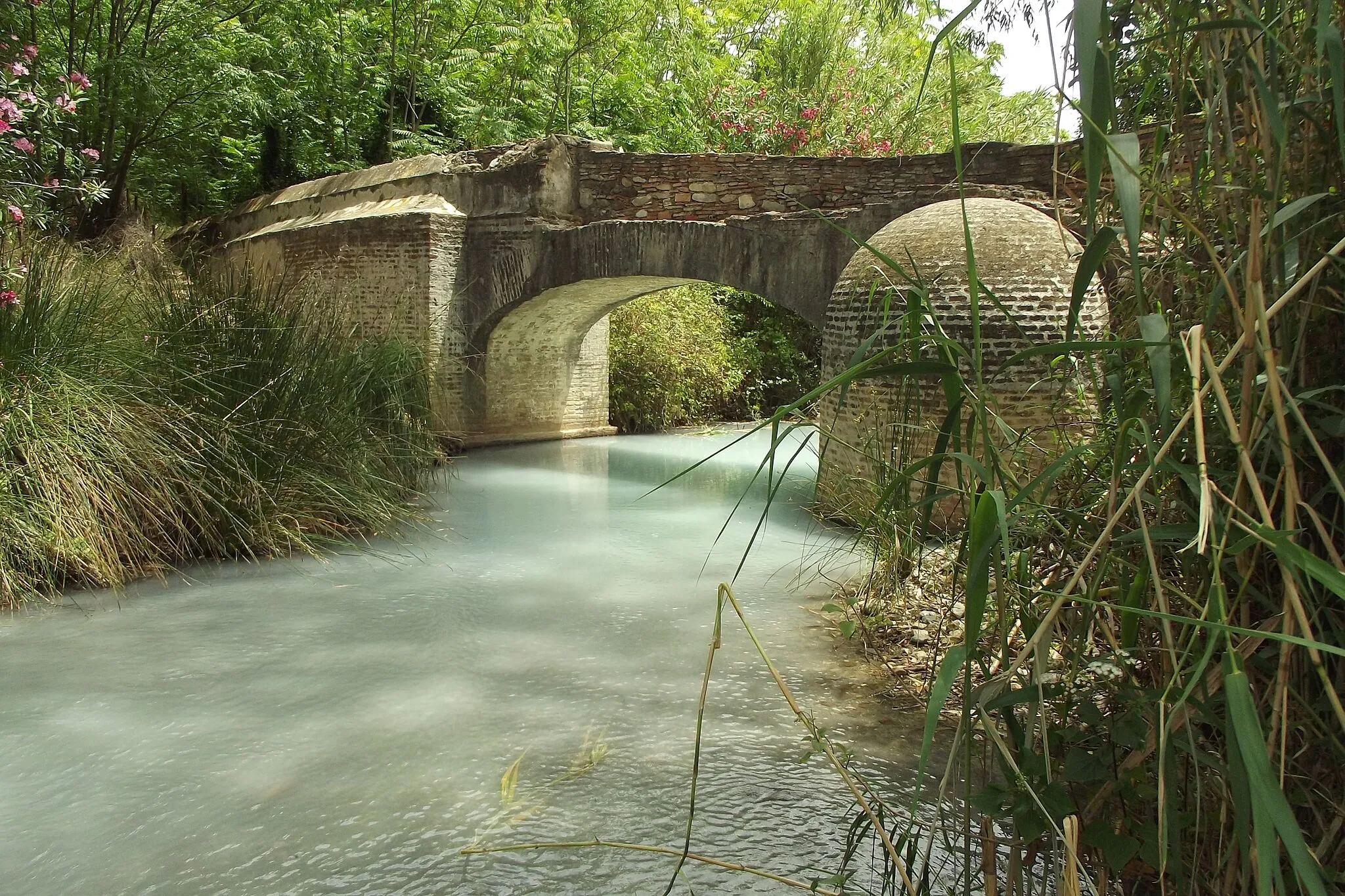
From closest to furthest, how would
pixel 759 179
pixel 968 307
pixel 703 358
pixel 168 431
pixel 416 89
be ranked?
1. pixel 168 431
2. pixel 968 307
3. pixel 759 179
4. pixel 703 358
5. pixel 416 89

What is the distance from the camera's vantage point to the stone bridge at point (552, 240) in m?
8.12

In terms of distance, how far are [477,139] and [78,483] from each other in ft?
32.8

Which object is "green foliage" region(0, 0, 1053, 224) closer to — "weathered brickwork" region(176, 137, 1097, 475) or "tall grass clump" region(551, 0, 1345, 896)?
"weathered brickwork" region(176, 137, 1097, 475)

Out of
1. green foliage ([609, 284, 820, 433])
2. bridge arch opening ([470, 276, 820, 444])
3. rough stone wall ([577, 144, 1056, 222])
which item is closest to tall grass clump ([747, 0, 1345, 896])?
rough stone wall ([577, 144, 1056, 222])

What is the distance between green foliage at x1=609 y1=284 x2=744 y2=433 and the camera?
41.6 feet

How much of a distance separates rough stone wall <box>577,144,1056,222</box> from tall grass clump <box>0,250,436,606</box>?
155 inches

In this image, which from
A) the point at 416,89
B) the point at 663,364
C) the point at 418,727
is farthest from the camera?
the point at 416,89

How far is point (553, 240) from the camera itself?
371 inches

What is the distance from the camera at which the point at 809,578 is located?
17.2 ft

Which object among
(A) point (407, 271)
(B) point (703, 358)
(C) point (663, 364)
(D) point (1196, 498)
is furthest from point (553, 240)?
(D) point (1196, 498)

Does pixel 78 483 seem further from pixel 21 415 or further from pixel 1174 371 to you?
pixel 1174 371

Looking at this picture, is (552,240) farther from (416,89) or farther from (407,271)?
(416,89)

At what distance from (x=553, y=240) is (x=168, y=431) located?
4.93 m

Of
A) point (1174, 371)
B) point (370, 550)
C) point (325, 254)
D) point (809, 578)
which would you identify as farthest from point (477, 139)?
point (1174, 371)
